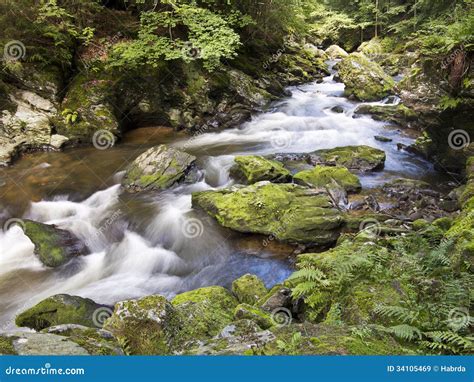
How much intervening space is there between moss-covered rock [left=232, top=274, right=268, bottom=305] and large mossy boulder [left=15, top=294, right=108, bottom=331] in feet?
6.93

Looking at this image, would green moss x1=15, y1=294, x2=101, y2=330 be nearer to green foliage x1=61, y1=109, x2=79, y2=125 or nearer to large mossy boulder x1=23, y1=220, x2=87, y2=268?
large mossy boulder x1=23, y1=220, x2=87, y2=268

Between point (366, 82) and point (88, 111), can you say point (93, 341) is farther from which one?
point (366, 82)

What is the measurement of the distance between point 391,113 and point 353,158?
5.27 m

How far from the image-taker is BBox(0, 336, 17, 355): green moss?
288 centimetres

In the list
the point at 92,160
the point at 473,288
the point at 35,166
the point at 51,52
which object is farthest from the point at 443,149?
the point at 51,52

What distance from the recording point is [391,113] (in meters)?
14.6

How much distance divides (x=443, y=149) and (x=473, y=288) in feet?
24.8

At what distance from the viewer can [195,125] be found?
14578 mm

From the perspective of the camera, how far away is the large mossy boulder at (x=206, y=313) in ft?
12.7

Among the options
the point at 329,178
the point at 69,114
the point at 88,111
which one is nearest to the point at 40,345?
the point at 329,178

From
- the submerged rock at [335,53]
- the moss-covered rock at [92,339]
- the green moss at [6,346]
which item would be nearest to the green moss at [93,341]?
the moss-covered rock at [92,339]

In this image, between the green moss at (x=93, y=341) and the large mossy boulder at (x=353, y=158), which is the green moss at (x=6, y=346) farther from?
the large mossy boulder at (x=353, y=158)

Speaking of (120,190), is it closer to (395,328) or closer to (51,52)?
(51,52)

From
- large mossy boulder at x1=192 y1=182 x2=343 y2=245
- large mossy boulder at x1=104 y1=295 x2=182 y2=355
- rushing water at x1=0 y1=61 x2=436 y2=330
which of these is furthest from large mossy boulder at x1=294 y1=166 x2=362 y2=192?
large mossy boulder at x1=104 y1=295 x2=182 y2=355
